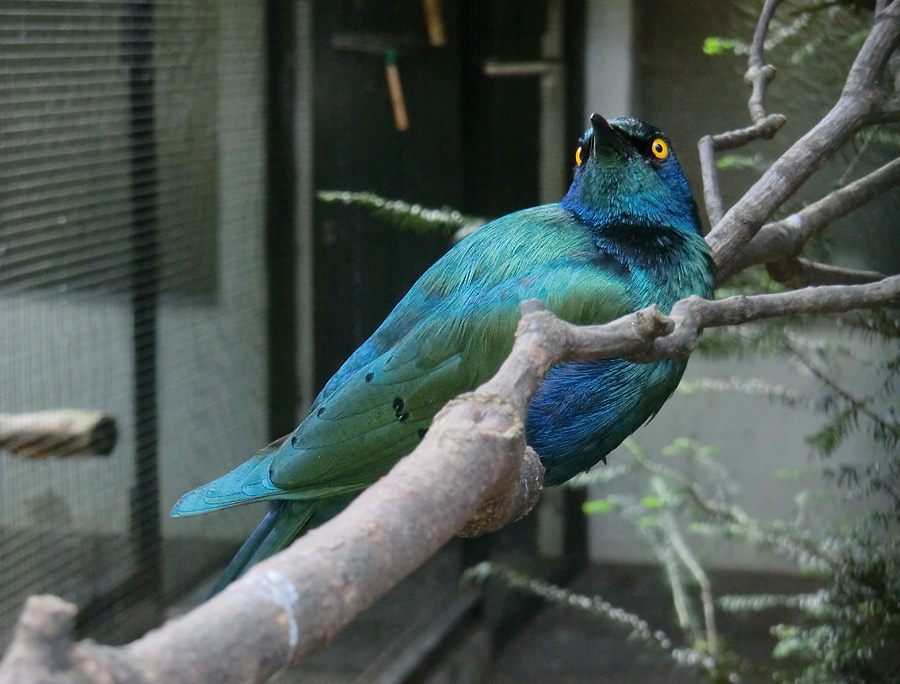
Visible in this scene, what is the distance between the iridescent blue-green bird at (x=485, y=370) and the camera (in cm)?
89

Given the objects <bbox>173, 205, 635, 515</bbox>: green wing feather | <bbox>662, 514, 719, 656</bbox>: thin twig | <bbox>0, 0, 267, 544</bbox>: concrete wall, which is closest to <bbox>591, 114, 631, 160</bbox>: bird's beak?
<bbox>173, 205, 635, 515</bbox>: green wing feather

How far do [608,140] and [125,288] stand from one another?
111 cm

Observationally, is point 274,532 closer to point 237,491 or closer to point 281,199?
point 237,491

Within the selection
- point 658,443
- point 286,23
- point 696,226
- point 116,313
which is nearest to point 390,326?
point 696,226

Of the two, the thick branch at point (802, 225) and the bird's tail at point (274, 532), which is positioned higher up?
the thick branch at point (802, 225)

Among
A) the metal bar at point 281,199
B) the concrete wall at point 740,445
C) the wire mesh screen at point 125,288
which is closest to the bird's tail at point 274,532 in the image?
the wire mesh screen at point 125,288

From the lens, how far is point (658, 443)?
222cm

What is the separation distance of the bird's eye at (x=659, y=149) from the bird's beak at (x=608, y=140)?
3 centimetres

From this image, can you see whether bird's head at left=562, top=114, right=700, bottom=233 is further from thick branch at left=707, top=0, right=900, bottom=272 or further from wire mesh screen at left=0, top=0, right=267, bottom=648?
wire mesh screen at left=0, top=0, right=267, bottom=648

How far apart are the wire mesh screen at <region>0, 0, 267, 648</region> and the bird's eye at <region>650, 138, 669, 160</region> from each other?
85 cm

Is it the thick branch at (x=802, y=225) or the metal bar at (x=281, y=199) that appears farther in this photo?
the metal bar at (x=281, y=199)

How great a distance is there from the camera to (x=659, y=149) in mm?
1011

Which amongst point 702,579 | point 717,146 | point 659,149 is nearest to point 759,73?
point 717,146

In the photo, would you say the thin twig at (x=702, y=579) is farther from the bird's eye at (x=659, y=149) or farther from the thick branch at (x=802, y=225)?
the bird's eye at (x=659, y=149)
